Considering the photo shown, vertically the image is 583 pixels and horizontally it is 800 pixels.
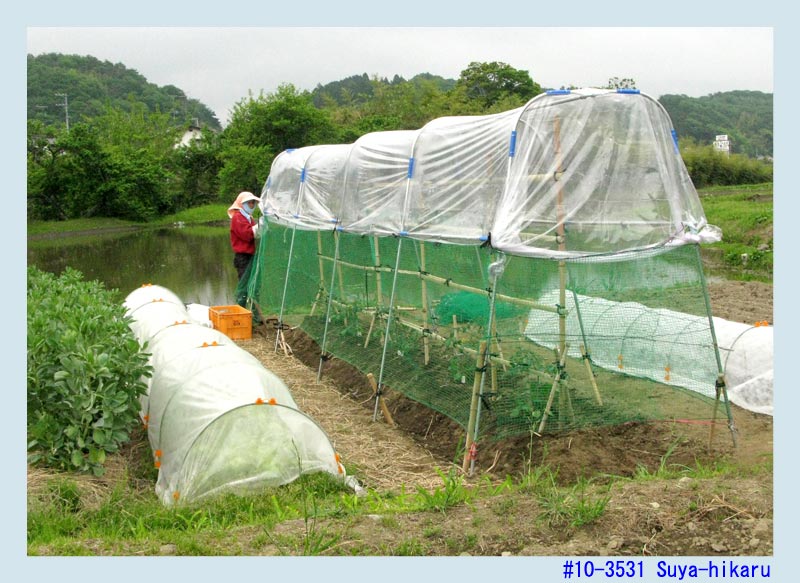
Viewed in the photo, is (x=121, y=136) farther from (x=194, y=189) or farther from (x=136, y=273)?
(x=136, y=273)

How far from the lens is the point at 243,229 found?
1317cm

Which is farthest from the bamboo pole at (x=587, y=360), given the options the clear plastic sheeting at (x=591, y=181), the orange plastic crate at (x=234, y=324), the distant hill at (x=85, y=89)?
the distant hill at (x=85, y=89)

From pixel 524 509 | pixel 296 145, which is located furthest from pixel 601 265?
pixel 296 145

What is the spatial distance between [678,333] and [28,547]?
16.8 ft

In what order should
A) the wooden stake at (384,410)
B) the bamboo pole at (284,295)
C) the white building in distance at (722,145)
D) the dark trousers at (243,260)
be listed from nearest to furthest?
the wooden stake at (384,410) < the bamboo pole at (284,295) < the dark trousers at (243,260) < the white building in distance at (722,145)

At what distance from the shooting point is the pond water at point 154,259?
61.2 ft

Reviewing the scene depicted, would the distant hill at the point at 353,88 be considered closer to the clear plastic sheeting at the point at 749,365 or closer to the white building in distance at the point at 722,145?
the white building in distance at the point at 722,145

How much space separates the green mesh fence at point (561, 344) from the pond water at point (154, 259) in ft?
27.2

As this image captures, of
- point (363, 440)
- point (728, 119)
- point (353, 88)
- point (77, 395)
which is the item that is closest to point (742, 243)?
point (363, 440)

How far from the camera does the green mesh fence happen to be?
6.25 m

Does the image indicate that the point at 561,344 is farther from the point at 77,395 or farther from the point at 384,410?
the point at 77,395

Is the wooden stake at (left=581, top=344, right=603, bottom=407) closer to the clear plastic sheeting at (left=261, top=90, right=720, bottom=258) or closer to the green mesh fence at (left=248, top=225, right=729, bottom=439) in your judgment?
the green mesh fence at (left=248, top=225, right=729, bottom=439)

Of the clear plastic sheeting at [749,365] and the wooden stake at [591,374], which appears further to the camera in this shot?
the clear plastic sheeting at [749,365]

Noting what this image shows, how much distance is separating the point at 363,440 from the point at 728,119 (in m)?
59.0
